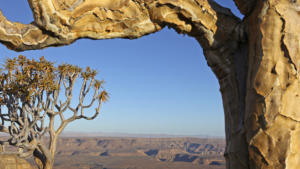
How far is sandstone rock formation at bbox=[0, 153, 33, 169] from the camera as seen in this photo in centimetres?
1109

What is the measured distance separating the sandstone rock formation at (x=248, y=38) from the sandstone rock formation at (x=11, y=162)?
9.90 m

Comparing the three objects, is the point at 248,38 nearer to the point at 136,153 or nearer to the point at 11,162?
the point at 11,162

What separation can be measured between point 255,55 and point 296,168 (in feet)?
3.97

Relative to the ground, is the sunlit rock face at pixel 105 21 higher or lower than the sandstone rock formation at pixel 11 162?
higher

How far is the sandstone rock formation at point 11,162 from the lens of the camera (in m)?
11.1

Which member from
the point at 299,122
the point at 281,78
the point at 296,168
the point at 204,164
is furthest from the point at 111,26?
the point at 204,164

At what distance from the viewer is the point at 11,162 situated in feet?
37.7

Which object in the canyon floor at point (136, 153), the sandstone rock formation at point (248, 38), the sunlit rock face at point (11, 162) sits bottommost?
the canyon floor at point (136, 153)

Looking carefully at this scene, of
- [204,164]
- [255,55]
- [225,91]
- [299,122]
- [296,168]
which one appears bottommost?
[204,164]

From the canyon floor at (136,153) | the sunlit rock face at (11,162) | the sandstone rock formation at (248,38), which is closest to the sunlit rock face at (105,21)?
the sandstone rock formation at (248,38)

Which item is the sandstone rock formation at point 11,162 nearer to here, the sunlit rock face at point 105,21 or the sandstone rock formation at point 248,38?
the sunlit rock face at point 105,21

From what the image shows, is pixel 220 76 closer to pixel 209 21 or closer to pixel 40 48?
pixel 209 21

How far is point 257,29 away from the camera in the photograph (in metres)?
3.14

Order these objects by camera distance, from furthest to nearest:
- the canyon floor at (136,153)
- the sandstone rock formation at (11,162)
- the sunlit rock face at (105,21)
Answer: the canyon floor at (136,153), the sandstone rock formation at (11,162), the sunlit rock face at (105,21)
